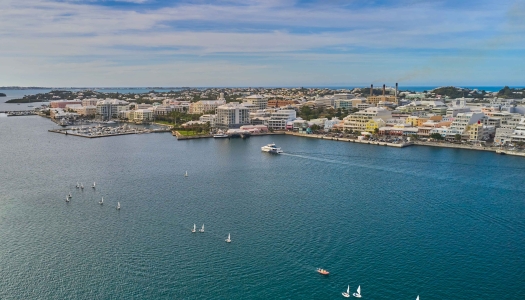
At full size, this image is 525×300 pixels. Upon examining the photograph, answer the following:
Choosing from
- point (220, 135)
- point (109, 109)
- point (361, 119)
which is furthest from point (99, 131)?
point (361, 119)

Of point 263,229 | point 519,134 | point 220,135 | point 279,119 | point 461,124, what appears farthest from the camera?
point 279,119

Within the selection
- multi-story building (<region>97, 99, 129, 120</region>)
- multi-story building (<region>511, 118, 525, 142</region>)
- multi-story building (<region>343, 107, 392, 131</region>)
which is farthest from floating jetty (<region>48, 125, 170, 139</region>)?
multi-story building (<region>511, 118, 525, 142</region>)

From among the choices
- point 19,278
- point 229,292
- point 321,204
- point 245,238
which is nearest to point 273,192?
point 321,204

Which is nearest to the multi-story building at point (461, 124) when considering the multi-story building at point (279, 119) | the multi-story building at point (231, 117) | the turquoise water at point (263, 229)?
the turquoise water at point (263, 229)

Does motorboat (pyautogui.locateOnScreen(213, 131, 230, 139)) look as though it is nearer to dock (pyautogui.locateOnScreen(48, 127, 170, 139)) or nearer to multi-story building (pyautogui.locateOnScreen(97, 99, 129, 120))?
dock (pyautogui.locateOnScreen(48, 127, 170, 139))

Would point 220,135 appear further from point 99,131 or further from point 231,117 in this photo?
point 99,131

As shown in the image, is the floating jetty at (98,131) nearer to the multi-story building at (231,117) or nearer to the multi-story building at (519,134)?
the multi-story building at (231,117)

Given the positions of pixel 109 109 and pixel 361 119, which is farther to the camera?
pixel 109 109
